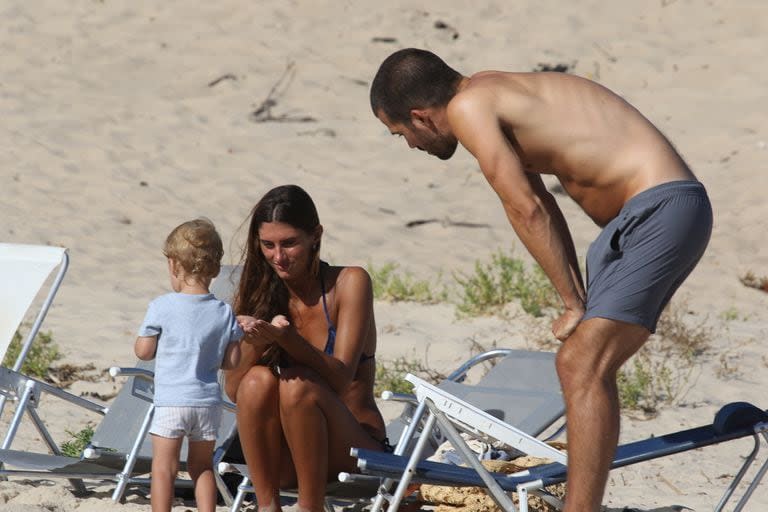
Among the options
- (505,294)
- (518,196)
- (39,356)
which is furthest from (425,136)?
(505,294)

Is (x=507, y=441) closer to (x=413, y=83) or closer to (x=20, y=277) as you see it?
(x=413, y=83)

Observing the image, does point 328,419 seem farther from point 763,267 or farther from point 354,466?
point 763,267

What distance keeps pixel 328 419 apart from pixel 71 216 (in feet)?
17.4

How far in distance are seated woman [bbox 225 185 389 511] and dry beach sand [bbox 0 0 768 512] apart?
5.93 feet

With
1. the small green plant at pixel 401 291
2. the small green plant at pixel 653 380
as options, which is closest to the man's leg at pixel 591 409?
the small green plant at pixel 653 380

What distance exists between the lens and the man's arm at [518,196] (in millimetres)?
3383

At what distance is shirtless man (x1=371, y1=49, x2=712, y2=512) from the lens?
3336 mm

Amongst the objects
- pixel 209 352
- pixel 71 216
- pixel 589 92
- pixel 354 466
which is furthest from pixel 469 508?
pixel 71 216

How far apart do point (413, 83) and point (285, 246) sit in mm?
814

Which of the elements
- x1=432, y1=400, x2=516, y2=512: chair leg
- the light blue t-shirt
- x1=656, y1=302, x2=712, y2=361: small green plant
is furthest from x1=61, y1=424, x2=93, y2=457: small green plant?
x1=656, y1=302, x2=712, y2=361: small green plant

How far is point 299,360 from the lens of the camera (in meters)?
4.00

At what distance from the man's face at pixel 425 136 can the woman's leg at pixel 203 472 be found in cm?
117

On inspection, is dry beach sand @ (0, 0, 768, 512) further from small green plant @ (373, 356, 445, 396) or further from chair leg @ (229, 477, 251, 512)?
chair leg @ (229, 477, 251, 512)

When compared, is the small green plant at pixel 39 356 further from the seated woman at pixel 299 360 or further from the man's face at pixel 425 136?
the man's face at pixel 425 136
